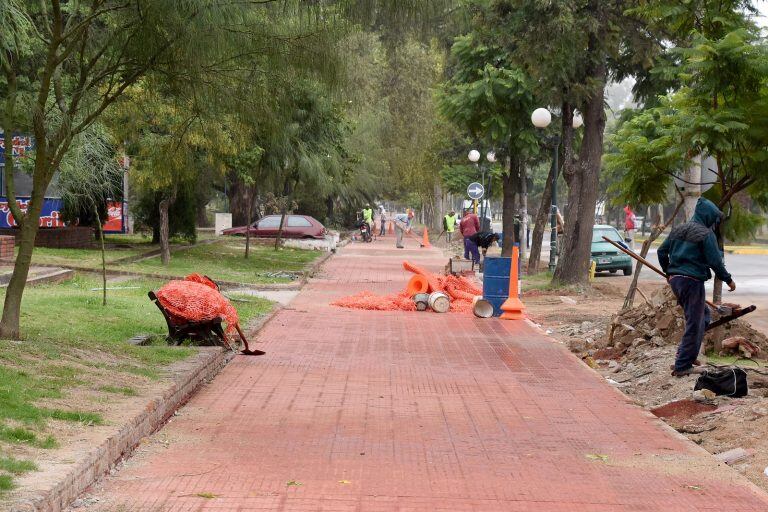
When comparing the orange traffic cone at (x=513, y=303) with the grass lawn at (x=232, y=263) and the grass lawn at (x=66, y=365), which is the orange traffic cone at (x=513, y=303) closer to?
the grass lawn at (x=66, y=365)

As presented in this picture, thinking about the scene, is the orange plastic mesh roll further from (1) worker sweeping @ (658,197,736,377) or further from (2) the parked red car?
(2) the parked red car

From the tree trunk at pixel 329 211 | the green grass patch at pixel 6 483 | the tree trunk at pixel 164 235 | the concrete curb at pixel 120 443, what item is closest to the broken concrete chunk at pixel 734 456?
the concrete curb at pixel 120 443

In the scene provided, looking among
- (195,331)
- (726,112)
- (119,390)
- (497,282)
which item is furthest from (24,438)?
Result: (497,282)

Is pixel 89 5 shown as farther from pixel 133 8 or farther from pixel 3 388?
pixel 3 388

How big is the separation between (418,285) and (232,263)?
1039 centimetres

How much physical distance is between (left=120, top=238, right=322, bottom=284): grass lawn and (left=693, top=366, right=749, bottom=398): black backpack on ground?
13.7m

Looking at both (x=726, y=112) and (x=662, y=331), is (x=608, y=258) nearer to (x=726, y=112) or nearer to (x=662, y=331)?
(x=662, y=331)

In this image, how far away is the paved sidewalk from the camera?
6.04 m

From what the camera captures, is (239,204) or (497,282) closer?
(497,282)

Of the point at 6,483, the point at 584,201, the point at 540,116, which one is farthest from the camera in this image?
the point at 540,116

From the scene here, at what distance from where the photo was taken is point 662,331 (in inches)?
500

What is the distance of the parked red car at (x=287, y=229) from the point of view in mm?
43625

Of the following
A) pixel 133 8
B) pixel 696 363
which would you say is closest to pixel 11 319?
pixel 133 8

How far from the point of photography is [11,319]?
9.66 metres
